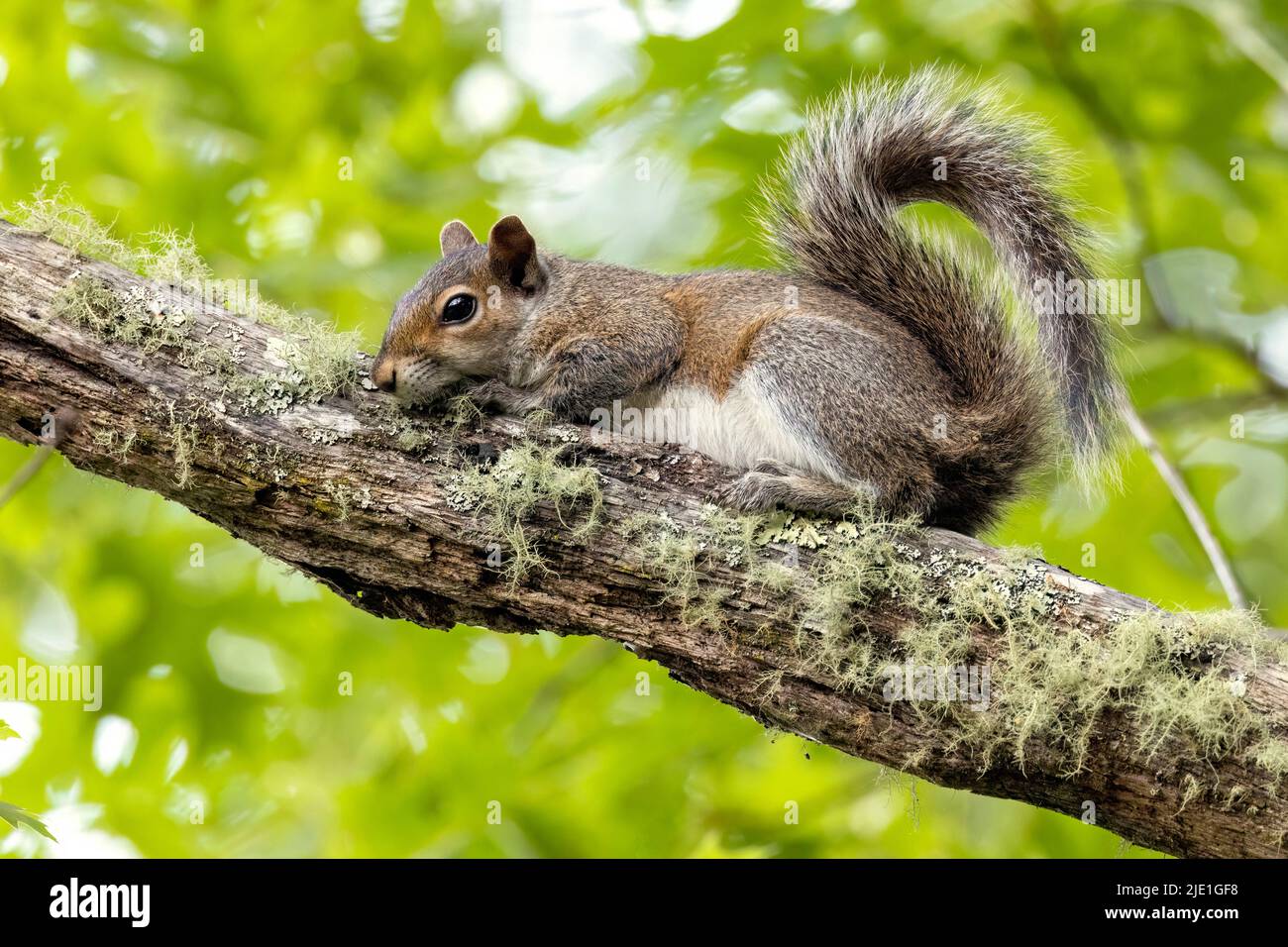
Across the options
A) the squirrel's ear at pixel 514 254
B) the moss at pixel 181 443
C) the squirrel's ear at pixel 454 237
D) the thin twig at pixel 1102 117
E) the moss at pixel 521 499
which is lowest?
the moss at pixel 521 499

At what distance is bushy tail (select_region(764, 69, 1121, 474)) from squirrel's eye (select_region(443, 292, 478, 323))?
1.08m

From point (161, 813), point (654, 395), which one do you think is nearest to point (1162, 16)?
point (654, 395)

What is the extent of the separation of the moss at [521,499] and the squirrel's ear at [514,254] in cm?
117

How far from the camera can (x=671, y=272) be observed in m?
4.27

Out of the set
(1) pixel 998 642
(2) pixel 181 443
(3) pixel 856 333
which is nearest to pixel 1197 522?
(1) pixel 998 642

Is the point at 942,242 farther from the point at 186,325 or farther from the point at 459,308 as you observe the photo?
the point at 186,325

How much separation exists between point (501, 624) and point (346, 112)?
265cm

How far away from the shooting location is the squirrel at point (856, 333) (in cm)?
332

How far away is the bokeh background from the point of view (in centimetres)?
410

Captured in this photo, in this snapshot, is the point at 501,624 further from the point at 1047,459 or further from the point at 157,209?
the point at 157,209

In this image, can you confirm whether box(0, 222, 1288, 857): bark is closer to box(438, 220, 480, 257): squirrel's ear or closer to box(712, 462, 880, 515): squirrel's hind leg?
box(712, 462, 880, 515): squirrel's hind leg

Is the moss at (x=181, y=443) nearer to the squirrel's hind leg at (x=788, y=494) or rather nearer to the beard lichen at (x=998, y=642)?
the beard lichen at (x=998, y=642)

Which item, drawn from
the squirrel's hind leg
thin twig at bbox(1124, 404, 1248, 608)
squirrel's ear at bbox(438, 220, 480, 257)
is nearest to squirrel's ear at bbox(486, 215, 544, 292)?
squirrel's ear at bbox(438, 220, 480, 257)


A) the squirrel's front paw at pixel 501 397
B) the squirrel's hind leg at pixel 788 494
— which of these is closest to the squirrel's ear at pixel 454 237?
the squirrel's front paw at pixel 501 397
